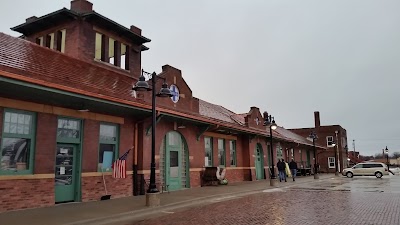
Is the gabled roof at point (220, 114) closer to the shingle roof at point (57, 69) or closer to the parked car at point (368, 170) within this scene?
the shingle roof at point (57, 69)

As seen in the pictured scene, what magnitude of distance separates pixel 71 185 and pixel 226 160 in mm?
13126

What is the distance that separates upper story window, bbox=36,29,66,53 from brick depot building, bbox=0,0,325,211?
55 millimetres

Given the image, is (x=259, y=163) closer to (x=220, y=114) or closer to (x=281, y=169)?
(x=281, y=169)

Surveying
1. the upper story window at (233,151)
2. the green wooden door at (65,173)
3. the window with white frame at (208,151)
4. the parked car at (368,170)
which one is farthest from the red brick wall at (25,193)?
the parked car at (368,170)

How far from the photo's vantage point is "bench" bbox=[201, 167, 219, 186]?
68.5 feet

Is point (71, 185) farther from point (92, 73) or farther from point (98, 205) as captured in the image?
point (92, 73)

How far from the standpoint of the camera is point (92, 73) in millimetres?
16125

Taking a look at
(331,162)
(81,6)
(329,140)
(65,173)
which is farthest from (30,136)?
(329,140)

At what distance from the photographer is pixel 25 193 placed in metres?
11.4

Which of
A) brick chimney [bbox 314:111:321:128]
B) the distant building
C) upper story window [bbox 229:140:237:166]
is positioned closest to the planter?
upper story window [bbox 229:140:237:166]

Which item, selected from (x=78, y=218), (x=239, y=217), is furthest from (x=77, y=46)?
(x=239, y=217)

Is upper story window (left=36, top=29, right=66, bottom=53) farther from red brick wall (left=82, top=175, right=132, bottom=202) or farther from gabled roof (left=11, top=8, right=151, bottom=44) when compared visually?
red brick wall (left=82, top=175, right=132, bottom=202)

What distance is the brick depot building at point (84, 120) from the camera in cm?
1141

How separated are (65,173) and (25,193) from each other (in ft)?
6.37
